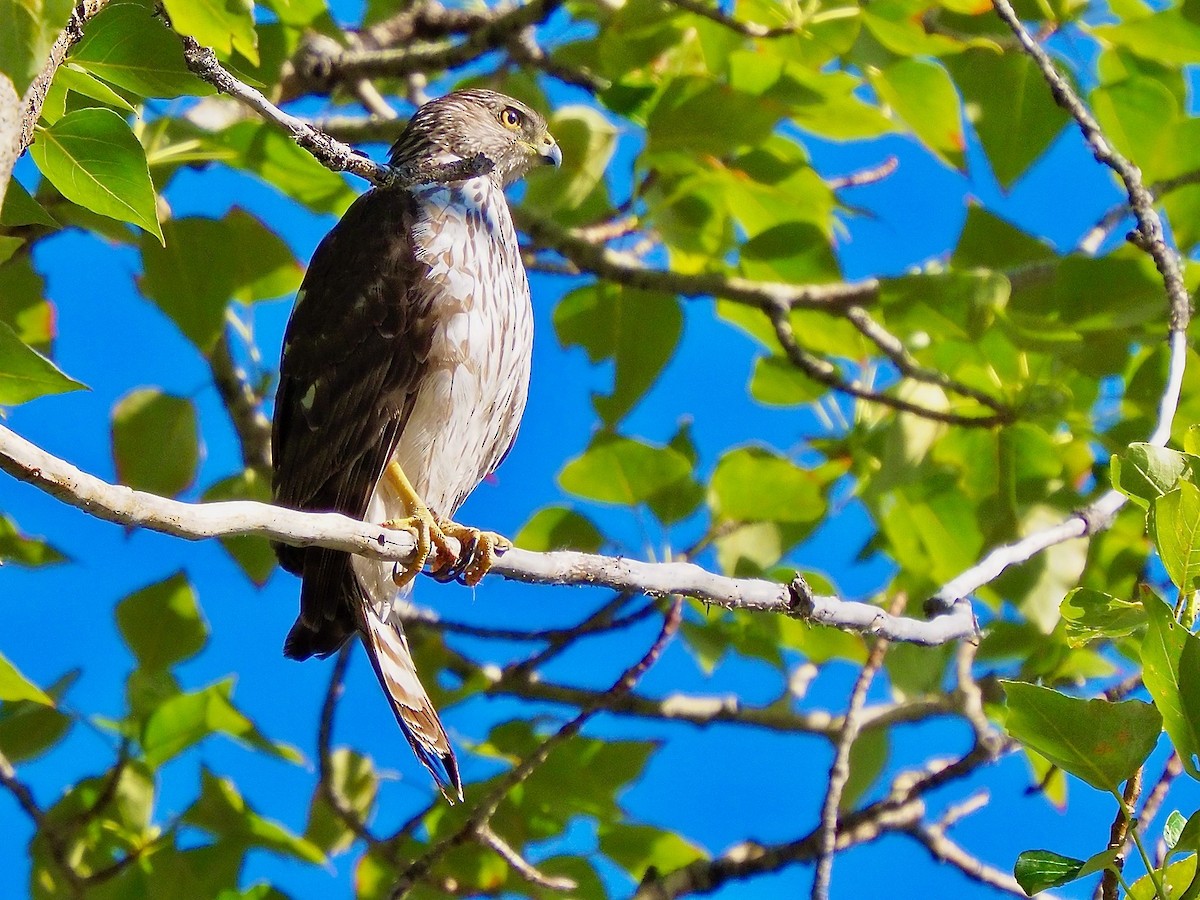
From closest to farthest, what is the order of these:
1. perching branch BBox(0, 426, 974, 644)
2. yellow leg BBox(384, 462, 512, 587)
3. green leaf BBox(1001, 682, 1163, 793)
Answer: perching branch BBox(0, 426, 974, 644) → green leaf BBox(1001, 682, 1163, 793) → yellow leg BBox(384, 462, 512, 587)

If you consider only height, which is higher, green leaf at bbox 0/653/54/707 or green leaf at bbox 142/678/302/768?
green leaf at bbox 142/678/302/768

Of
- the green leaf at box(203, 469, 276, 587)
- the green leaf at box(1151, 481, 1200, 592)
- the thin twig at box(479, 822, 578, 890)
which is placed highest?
the green leaf at box(203, 469, 276, 587)

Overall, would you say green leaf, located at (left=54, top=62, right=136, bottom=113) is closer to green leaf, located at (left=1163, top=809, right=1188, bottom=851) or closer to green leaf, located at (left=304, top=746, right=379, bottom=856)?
green leaf, located at (left=1163, top=809, right=1188, bottom=851)

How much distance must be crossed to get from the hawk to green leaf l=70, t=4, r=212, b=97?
100cm

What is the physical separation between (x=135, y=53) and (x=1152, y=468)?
1837mm

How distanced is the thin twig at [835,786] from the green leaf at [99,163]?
1847mm

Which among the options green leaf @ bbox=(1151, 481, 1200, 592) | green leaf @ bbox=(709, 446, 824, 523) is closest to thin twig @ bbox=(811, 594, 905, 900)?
green leaf @ bbox=(709, 446, 824, 523)

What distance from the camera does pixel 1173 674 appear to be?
188 cm

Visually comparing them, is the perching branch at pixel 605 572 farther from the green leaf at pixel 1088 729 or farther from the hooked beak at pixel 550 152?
the hooked beak at pixel 550 152

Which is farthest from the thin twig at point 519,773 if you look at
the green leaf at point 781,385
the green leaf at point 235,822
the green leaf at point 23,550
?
the green leaf at point 23,550

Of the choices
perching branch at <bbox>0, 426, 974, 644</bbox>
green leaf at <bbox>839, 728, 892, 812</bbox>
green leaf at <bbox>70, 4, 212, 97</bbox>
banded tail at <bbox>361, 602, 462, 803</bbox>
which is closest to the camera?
perching branch at <bbox>0, 426, 974, 644</bbox>

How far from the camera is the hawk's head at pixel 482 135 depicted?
13.0 ft

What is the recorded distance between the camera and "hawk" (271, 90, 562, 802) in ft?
10.8

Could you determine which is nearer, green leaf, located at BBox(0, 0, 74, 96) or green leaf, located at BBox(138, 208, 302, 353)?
green leaf, located at BBox(0, 0, 74, 96)
